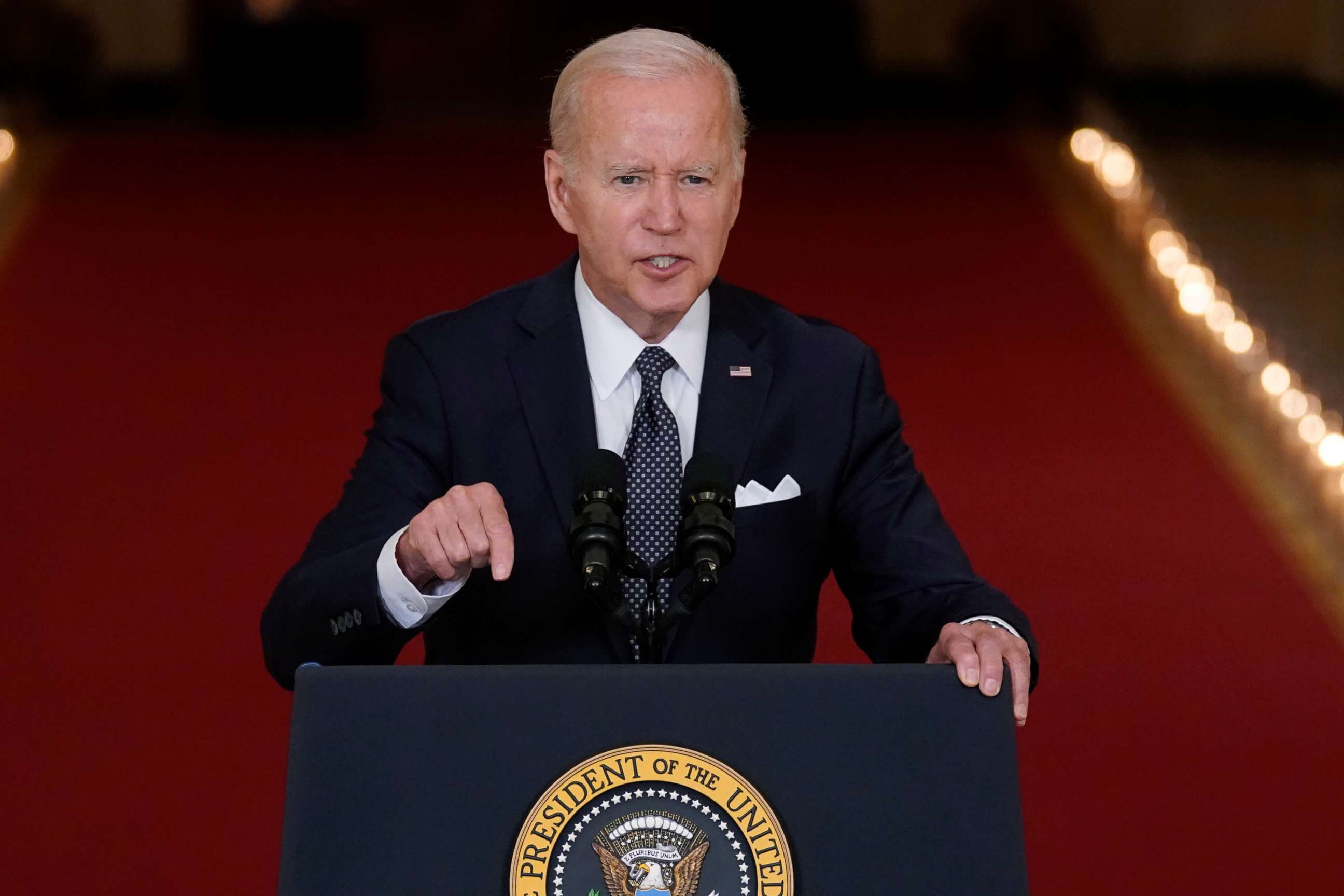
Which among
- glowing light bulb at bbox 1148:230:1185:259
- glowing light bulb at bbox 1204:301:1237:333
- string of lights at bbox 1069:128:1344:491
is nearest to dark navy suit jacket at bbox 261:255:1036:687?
string of lights at bbox 1069:128:1344:491

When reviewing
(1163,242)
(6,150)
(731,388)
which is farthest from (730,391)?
(6,150)

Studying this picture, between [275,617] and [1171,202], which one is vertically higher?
[1171,202]

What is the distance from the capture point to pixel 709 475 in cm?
138

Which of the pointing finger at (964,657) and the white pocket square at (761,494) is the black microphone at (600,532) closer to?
the pointing finger at (964,657)

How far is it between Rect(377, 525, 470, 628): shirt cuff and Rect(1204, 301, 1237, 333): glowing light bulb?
3.98m

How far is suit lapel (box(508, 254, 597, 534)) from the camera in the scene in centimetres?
174

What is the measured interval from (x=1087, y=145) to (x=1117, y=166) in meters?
0.49

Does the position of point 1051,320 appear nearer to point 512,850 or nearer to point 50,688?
point 50,688

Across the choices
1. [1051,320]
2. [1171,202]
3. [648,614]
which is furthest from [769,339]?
[1171,202]

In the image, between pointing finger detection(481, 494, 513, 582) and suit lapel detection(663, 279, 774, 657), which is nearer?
pointing finger detection(481, 494, 513, 582)

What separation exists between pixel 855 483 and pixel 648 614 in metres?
0.44

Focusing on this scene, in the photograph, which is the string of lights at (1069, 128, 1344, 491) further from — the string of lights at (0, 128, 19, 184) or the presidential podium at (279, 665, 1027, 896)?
the string of lights at (0, 128, 19, 184)

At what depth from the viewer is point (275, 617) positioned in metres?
1.61

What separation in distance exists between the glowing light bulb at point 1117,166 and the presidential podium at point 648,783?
5858 mm
